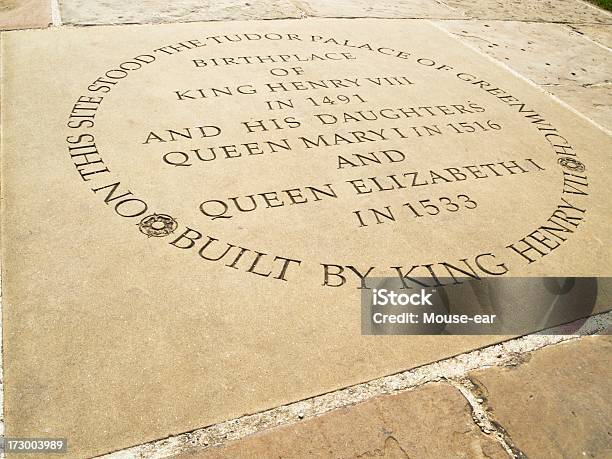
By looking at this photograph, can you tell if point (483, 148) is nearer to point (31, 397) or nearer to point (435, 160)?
point (435, 160)

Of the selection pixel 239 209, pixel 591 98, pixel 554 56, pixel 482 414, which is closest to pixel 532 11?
pixel 554 56

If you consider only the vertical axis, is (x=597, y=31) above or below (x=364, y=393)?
above

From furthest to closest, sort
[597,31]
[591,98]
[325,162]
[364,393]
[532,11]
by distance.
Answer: [532,11] < [597,31] < [591,98] < [325,162] < [364,393]

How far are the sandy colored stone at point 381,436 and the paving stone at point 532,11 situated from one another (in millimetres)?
3844

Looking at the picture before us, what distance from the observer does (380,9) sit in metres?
4.46

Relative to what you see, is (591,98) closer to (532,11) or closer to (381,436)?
(532,11)

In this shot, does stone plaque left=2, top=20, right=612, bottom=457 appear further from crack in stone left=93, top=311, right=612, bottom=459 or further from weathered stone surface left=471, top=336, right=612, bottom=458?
weathered stone surface left=471, top=336, right=612, bottom=458

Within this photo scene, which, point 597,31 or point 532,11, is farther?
point 532,11

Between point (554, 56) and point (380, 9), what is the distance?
1.30 meters

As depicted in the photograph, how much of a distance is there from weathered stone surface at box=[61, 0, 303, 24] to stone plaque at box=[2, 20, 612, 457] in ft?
0.71

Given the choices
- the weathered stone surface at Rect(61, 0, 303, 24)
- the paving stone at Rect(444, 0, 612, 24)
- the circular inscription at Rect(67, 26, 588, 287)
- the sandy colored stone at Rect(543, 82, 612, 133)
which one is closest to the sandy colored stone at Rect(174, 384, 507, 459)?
the circular inscription at Rect(67, 26, 588, 287)

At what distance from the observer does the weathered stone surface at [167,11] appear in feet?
12.4

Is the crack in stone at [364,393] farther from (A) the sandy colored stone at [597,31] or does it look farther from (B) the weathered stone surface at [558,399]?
(A) the sandy colored stone at [597,31]

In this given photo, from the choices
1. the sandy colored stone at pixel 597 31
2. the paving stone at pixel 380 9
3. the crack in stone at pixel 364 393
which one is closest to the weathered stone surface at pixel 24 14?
the paving stone at pixel 380 9
